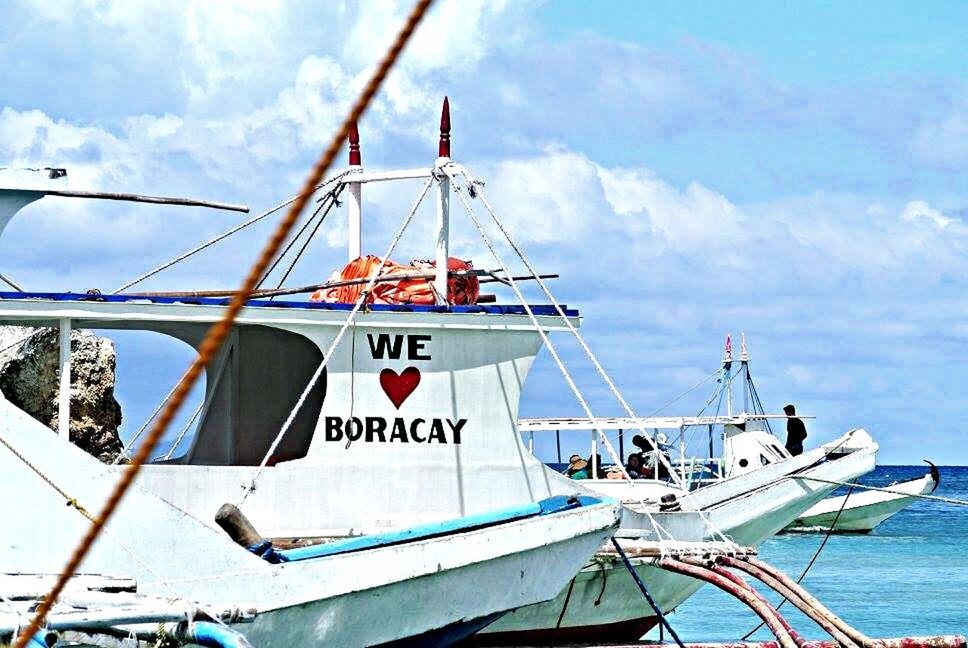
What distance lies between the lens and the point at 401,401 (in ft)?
48.6

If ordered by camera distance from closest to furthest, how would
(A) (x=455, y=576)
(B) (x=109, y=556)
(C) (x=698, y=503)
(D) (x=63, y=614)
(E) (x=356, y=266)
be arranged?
(D) (x=63, y=614) < (B) (x=109, y=556) < (A) (x=455, y=576) < (E) (x=356, y=266) < (C) (x=698, y=503)

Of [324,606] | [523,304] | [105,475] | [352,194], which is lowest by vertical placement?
[324,606]

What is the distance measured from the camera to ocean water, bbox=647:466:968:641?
28.5 meters

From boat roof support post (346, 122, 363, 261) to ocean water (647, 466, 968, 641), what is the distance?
8.13 m

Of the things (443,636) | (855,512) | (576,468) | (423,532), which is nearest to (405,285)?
(423,532)

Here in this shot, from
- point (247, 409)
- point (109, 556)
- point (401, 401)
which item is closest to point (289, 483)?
point (401, 401)

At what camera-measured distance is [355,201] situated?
16.6 m

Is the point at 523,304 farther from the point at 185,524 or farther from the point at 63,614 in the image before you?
the point at 63,614

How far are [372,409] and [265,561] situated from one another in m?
3.20

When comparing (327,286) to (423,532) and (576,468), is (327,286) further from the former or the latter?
(576,468)

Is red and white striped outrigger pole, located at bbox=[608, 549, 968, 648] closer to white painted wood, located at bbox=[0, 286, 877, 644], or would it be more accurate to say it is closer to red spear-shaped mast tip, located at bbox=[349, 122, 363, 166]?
white painted wood, located at bbox=[0, 286, 877, 644]

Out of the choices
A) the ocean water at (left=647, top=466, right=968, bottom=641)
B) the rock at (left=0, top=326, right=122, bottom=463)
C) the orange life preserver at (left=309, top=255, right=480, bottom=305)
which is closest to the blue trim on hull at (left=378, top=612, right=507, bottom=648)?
the orange life preserver at (left=309, top=255, right=480, bottom=305)

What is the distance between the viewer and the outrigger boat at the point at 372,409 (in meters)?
14.1

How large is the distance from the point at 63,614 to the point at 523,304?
632cm
